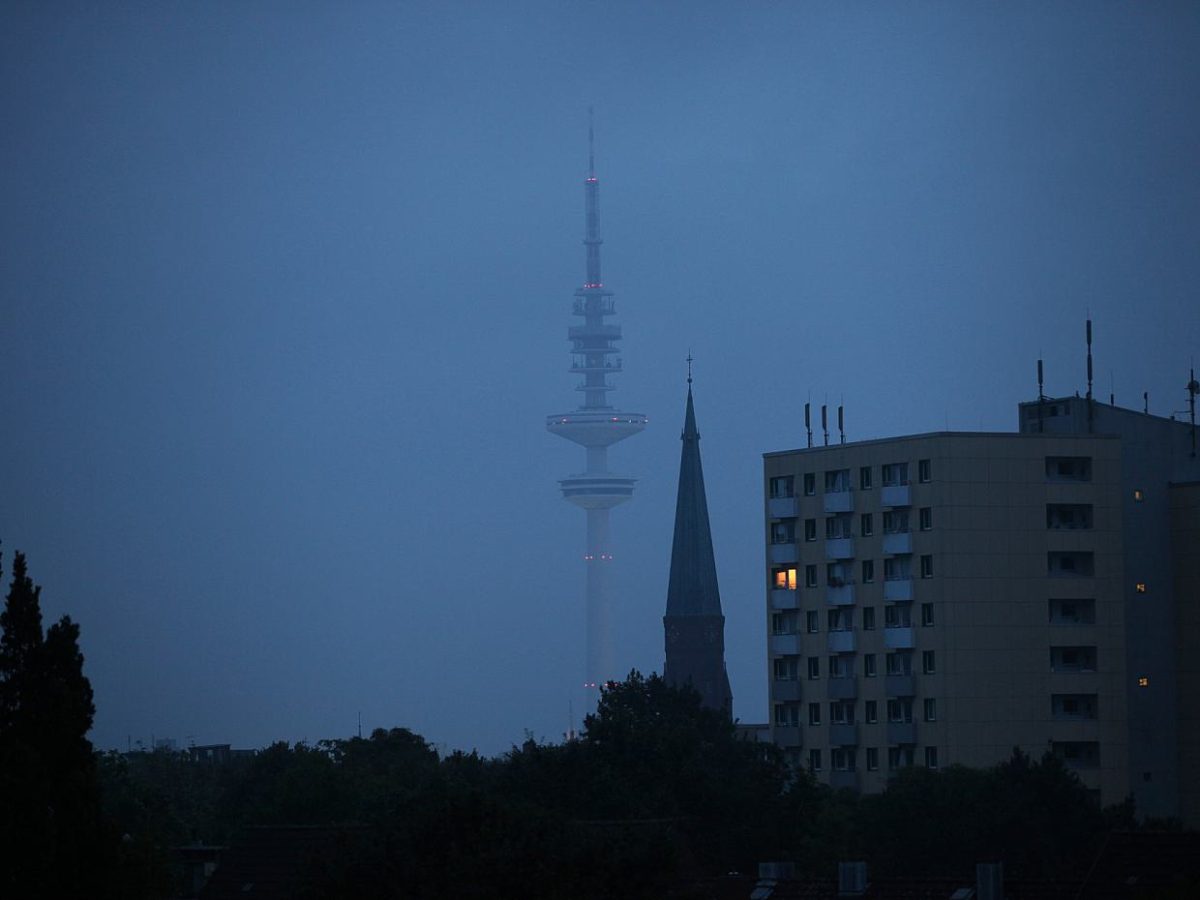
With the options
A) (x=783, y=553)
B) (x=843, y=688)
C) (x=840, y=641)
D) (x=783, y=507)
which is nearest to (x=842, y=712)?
(x=843, y=688)

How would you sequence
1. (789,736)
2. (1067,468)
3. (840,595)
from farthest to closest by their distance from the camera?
(789,736), (840,595), (1067,468)

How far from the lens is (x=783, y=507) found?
138375 millimetres

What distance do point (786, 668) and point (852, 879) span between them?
244 ft

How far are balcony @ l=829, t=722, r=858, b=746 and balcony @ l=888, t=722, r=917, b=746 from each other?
3.14 m

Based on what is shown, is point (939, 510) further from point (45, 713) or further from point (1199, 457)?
point (45, 713)

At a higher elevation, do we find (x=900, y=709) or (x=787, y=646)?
(x=787, y=646)

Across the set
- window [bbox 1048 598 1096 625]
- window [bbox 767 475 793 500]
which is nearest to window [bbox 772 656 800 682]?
window [bbox 767 475 793 500]

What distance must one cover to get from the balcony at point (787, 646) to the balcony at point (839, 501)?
28.8ft

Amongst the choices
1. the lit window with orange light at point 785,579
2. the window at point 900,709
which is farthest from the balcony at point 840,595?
the window at point 900,709

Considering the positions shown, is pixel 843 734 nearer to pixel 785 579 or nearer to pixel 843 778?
pixel 843 778

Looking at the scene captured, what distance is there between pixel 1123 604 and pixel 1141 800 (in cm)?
1069

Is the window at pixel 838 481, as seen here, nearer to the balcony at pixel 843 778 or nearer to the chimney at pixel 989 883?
the balcony at pixel 843 778

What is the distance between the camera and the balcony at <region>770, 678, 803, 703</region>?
451 feet

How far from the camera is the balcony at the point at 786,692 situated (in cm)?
13750
